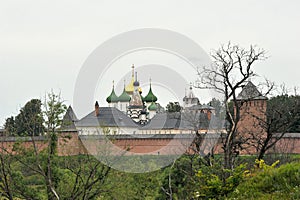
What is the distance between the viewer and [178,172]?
19281 mm

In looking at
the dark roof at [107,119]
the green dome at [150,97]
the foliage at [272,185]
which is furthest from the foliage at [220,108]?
the green dome at [150,97]

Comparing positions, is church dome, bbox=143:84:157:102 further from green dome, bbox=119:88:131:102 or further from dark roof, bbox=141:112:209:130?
dark roof, bbox=141:112:209:130

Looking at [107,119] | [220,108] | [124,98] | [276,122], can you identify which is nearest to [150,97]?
[124,98]

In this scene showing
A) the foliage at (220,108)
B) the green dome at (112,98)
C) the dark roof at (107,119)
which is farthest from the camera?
the green dome at (112,98)

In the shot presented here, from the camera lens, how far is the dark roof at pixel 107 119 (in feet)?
138

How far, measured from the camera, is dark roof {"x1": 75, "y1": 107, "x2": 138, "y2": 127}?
138 feet

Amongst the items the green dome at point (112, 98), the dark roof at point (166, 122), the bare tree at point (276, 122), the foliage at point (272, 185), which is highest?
the green dome at point (112, 98)

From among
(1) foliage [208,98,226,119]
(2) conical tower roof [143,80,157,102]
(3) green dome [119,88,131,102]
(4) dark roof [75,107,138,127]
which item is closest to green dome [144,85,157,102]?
(2) conical tower roof [143,80,157,102]

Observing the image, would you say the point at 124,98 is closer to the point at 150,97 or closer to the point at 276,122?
the point at 150,97

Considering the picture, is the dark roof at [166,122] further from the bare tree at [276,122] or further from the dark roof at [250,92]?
the bare tree at [276,122]

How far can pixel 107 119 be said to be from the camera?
43.3 m

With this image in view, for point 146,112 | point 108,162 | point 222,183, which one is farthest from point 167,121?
point 222,183

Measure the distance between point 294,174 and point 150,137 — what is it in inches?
1142

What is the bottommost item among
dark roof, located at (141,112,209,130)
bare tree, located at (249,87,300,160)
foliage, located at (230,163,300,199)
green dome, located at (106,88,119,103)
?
foliage, located at (230,163,300,199)
